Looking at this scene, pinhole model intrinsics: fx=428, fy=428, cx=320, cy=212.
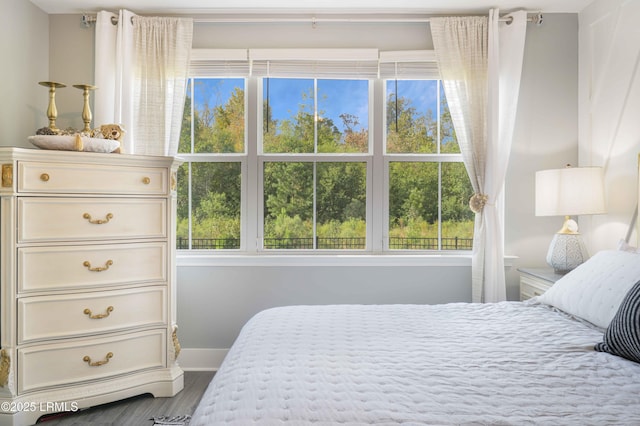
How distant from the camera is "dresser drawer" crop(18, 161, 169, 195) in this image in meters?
2.31

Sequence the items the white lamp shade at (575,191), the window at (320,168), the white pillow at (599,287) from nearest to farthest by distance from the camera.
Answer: the white pillow at (599,287)
the white lamp shade at (575,191)
the window at (320,168)

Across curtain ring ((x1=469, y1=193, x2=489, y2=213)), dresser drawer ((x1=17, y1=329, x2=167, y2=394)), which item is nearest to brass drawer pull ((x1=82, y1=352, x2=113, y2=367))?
dresser drawer ((x1=17, y1=329, x2=167, y2=394))

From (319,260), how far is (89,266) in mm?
1504

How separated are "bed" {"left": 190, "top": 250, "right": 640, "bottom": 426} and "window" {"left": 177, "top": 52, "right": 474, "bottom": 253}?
117 cm

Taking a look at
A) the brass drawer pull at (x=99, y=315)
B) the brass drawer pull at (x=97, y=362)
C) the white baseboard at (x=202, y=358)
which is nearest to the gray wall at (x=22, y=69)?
the brass drawer pull at (x=99, y=315)

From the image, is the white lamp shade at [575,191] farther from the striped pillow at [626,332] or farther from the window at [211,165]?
the window at [211,165]

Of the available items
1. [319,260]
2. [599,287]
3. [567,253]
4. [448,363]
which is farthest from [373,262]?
[448,363]

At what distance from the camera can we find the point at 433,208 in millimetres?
3248

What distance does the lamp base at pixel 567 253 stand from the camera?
103 inches

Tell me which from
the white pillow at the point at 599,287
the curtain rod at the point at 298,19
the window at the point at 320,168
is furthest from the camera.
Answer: the window at the point at 320,168

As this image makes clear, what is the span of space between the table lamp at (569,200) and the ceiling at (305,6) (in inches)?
49.4

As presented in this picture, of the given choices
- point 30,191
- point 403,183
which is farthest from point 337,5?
point 30,191

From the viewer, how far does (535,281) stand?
2.81m

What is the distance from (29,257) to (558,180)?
309 centimetres
